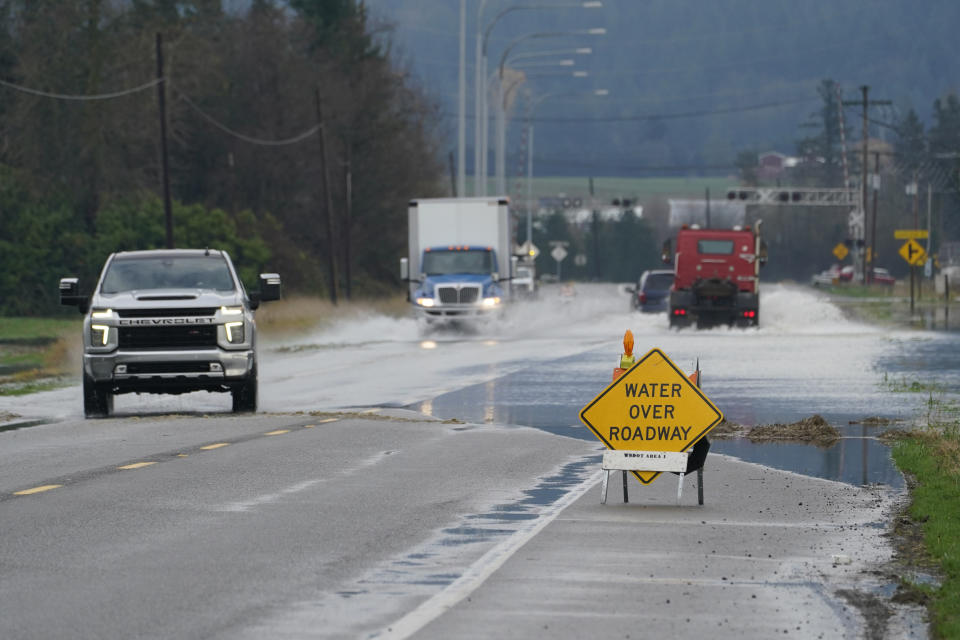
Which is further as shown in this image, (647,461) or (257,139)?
(257,139)

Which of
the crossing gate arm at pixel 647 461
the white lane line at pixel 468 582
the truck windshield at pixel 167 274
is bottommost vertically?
the white lane line at pixel 468 582

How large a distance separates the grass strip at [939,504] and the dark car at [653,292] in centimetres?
3965

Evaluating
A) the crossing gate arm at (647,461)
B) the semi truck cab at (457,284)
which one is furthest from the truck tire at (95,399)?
the semi truck cab at (457,284)

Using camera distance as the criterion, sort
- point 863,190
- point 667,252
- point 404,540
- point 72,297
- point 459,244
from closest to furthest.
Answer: point 404,540 < point 72,297 < point 459,244 < point 667,252 < point 863,190

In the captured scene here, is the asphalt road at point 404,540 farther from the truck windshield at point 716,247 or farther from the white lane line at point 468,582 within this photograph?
the truck windshield at point 716,247

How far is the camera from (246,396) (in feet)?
73.4

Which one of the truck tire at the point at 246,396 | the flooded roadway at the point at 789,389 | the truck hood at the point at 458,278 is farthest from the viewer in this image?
the truck hood at the point at 458,278

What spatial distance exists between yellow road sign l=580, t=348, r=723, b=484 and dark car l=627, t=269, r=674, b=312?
45.4 meters

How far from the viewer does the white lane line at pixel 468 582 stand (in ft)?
29.0

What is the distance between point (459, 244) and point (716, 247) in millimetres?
7188

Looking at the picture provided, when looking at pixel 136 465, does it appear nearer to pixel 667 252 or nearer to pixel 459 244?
pixel 459 244

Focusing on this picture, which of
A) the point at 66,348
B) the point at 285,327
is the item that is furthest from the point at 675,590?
the point at 285,327

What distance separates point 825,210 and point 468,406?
16912 centimetres

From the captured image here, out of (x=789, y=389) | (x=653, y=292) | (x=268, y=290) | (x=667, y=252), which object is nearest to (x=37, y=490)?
(x=268, y=290)
